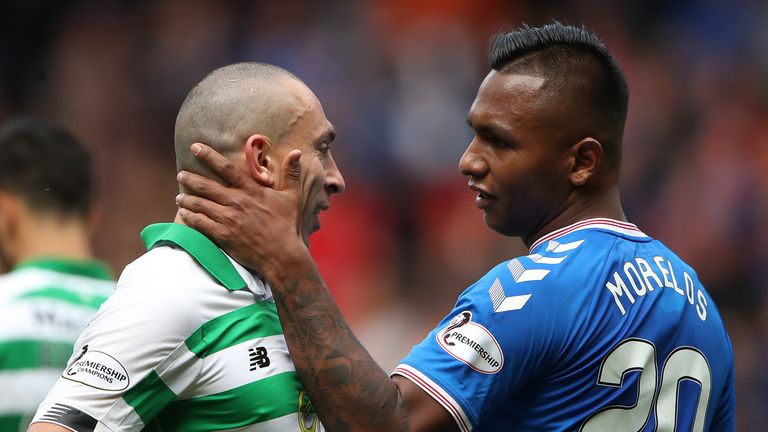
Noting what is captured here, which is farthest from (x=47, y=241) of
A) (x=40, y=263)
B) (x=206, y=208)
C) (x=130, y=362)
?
(x=130, y=362)

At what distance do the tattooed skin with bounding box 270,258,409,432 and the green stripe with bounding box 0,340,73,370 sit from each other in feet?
4.57

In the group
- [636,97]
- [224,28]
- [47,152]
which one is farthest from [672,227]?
[47,152]

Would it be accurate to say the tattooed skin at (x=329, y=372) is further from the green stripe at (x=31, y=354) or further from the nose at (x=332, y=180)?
the green stripe at (x=31, y=354)

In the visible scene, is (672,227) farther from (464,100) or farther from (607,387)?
(607,387)

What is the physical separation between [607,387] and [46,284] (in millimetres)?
2157

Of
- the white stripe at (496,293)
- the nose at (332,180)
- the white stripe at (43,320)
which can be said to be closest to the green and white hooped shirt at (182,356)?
the nose at (332,180)

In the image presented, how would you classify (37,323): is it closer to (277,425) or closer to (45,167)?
(45,167)

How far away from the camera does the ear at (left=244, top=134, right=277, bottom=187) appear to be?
9.24ft

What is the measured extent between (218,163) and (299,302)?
426mm

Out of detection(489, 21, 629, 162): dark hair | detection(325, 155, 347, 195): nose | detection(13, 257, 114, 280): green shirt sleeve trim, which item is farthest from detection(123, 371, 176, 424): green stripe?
detection(13, 257, 114, 280): green shirt sleeve trim

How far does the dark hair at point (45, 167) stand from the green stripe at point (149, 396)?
6.17ft

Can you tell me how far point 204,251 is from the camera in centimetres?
276

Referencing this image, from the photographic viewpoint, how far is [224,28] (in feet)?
29.4

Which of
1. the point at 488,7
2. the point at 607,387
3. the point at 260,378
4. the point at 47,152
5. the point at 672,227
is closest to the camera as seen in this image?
the point at 260,378
